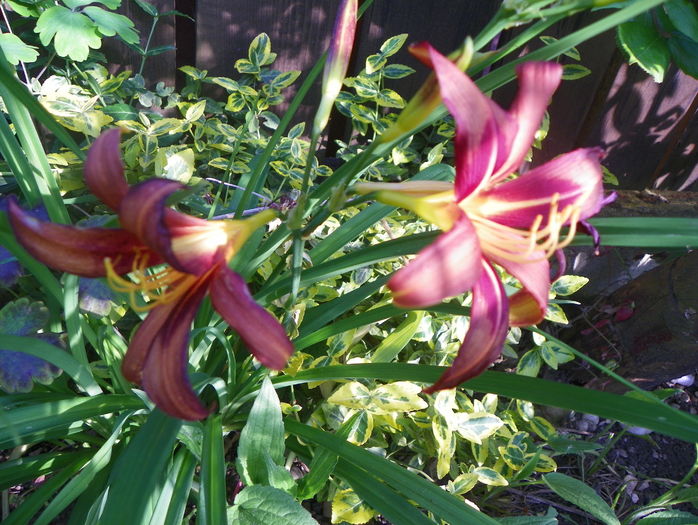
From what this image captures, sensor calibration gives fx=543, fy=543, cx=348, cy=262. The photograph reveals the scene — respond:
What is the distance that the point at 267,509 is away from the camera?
0.88 meters

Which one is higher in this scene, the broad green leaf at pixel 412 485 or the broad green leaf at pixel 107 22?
the broad green leaf at pixel 107 22

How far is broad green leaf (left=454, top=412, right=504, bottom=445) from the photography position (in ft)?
4.24

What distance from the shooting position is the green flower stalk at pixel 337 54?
30.0 inches

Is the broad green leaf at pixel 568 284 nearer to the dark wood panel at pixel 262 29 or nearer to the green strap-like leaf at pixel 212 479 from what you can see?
the green strap-like leaf at pixel 212 479

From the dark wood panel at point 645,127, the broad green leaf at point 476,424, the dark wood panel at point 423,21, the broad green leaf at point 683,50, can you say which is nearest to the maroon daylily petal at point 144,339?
the broad green leaf at point 476,424

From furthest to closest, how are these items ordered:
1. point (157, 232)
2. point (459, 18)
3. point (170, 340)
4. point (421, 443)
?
1. point (459, 18)
2. point (421, 443)
3. point (170, 340)
4. point (157, 232)

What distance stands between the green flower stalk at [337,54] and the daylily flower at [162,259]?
0.68 ft

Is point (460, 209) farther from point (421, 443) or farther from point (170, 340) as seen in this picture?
point (421, 443)

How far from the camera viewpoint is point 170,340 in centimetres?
66

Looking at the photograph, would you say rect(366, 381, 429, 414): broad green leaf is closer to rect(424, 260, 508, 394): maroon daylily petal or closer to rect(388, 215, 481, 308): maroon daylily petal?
rect(424, 260, 508, 394): maroon daylily petal

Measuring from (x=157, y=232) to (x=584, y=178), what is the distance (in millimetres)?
535

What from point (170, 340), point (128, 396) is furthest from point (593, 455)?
point (170, 340)

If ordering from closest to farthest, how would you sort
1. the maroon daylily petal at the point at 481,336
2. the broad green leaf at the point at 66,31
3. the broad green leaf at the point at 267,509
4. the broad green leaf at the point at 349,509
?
the maroon daylily petal at the point at 481,336 → the broad green leaf at the point at 267,509 → the broad green leaf at the point at 349,509 → the broad green leaf at the point at 66,31

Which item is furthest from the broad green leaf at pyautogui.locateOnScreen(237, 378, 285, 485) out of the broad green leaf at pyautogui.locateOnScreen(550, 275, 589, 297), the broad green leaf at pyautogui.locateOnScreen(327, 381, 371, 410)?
the broad green leaf at pyautogui.locateOnScreen(550, 275, 589, 297)
